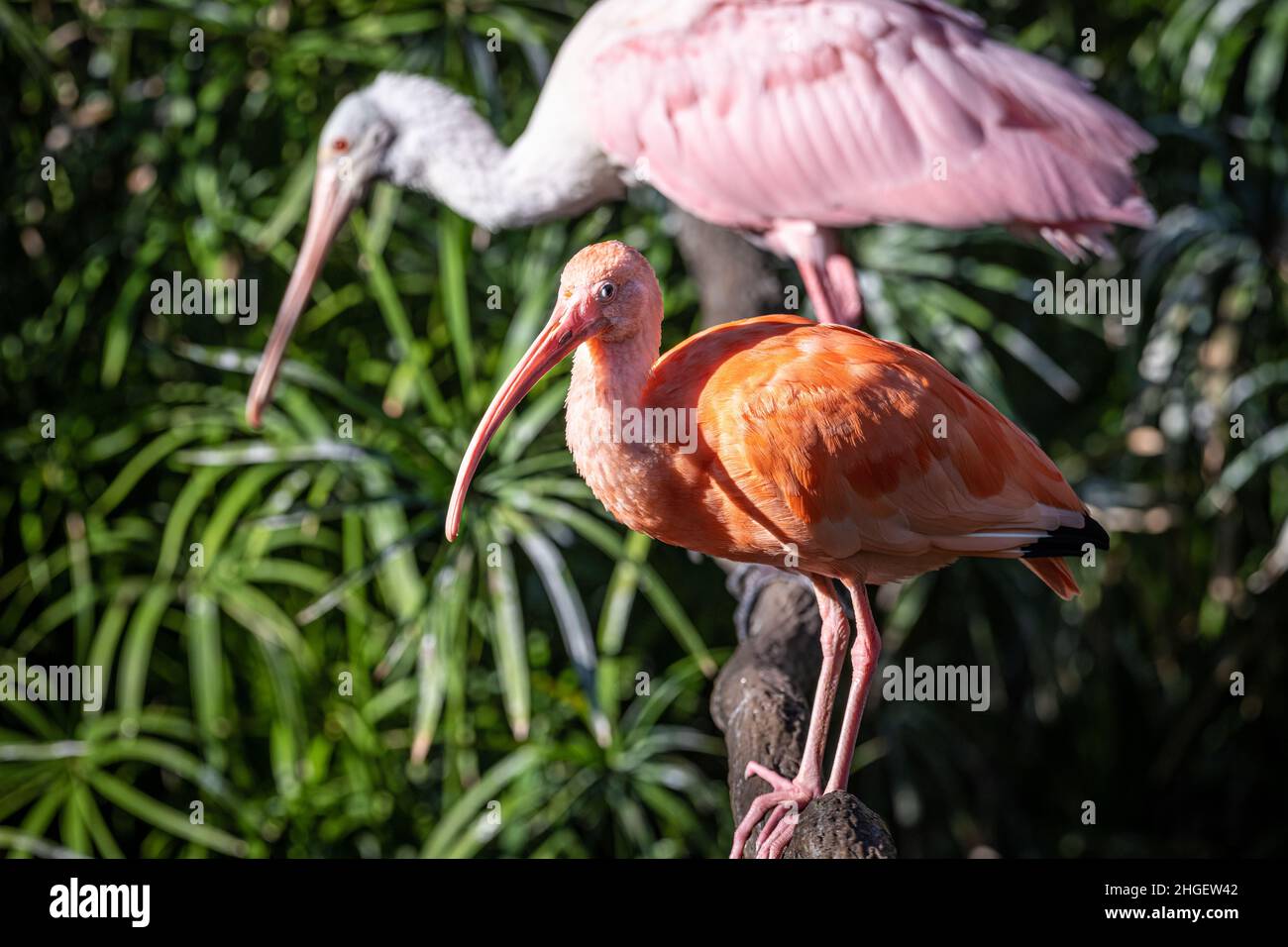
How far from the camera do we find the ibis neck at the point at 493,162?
315cm

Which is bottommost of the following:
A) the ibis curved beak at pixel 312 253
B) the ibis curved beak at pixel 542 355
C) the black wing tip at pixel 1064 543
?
the black wing tip at pixel 1064 543

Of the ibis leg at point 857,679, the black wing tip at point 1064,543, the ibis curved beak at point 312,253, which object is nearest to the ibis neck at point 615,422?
the ibis leg at point 857,679

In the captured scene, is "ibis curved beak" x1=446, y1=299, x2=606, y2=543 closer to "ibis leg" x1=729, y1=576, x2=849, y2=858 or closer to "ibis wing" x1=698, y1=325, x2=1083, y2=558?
"ibis wing" x1=698, y1=325, x2=1083, y2=558

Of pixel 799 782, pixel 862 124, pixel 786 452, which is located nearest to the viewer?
pixel 786 452

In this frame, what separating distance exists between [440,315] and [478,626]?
2.64 feet

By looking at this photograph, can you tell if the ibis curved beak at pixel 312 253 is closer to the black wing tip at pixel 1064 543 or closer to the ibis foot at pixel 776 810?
the ibis foot at pixel 776 810

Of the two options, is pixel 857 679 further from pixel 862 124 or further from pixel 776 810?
pixel 862 124

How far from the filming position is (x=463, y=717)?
3.31 meters

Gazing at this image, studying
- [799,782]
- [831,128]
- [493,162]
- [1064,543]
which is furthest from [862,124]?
[799,782]

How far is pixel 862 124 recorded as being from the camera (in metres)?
2.97

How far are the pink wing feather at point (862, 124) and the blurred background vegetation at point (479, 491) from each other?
514mm

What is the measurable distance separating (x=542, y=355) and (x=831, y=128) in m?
1.26

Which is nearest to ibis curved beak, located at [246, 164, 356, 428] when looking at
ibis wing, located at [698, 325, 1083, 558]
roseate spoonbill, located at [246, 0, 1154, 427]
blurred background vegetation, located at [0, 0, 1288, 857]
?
blurred background vegetation, located at [0, 0, 1288, 857]

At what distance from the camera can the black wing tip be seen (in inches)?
79.5
